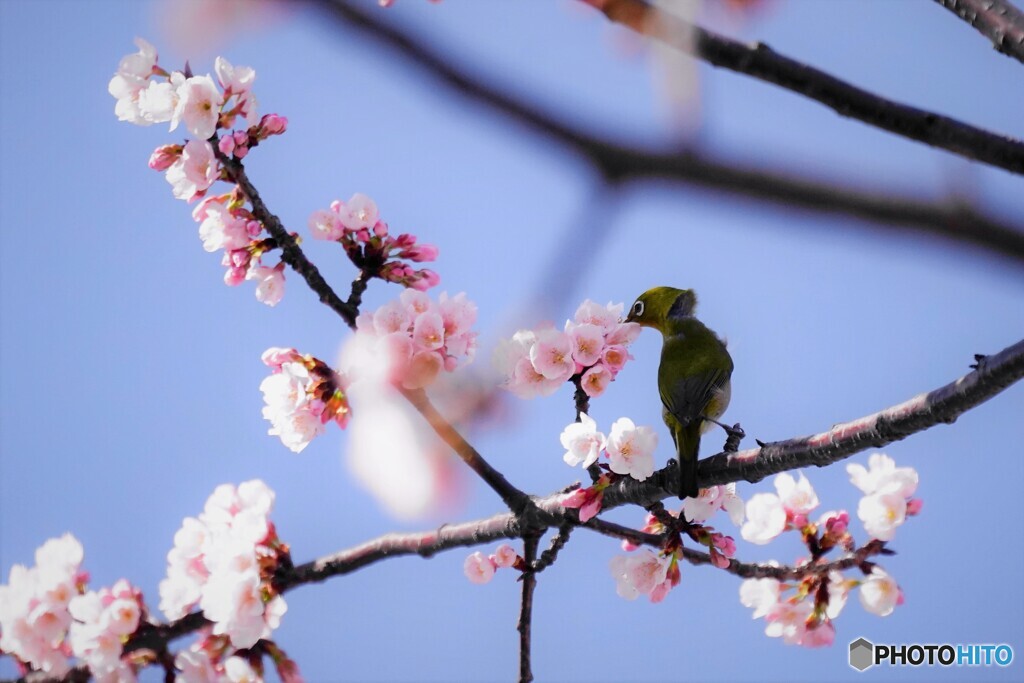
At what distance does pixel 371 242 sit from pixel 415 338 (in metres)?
0.44

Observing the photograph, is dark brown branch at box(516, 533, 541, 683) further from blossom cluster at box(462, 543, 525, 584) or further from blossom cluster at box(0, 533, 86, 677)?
blossom cluster at box(0, 533, 86, 677)

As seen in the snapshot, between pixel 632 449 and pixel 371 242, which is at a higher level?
pixel 371 242

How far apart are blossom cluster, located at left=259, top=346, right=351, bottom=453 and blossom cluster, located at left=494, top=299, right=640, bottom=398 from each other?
23.1 inches

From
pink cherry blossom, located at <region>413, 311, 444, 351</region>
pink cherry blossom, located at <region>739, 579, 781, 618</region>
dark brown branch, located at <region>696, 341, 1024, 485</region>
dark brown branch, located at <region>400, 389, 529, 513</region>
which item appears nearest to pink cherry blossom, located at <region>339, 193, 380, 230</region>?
pink cherry blossom, located at <region>413, 311, 444, 351</region>

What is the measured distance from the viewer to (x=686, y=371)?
3.41m

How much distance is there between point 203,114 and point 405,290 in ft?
2.89

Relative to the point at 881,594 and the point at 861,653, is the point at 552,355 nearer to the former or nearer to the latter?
the point at 881,594

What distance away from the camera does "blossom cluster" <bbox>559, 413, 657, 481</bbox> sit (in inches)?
107

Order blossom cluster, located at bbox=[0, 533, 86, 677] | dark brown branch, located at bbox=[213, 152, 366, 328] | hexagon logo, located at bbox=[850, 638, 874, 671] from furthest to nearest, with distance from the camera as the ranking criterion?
hexagon logo, located at bbox=[850, 638, 874, 671]
blossom cluster, located at bbox=[0, 533, 86, 677]
dark brown branch, located at bbox=[213, 152, 366, 328]

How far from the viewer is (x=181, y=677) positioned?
3.53 m

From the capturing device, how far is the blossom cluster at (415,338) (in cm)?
287

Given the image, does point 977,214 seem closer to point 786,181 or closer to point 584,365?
point 786,181

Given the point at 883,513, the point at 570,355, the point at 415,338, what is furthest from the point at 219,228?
the point at 883,513

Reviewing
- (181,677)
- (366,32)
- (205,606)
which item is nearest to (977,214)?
(366,32)
